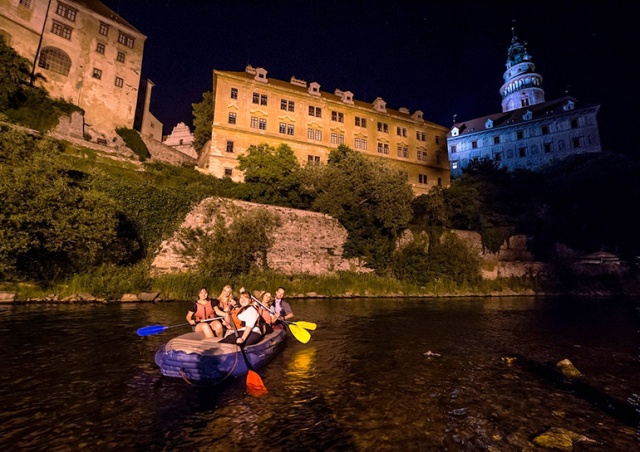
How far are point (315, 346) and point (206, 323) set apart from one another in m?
3.42

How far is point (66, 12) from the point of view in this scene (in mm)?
36125

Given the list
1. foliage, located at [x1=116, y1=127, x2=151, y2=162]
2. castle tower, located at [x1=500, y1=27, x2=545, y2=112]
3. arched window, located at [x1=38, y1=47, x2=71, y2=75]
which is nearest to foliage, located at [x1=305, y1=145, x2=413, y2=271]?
foliage, located at [x1=116, y1=127, x2=151, y2=162]

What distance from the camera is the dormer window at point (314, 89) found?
4125 centimetres

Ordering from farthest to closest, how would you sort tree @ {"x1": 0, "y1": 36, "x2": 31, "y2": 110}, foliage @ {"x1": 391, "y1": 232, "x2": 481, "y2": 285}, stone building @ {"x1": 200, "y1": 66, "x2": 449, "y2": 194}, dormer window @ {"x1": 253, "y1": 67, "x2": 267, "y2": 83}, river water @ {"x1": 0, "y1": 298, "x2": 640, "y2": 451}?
dormer window @ {"x1": 253, "y1": 67, "x2": 267, "y2": 83} < stone building @ {"x1": 200, "y1": 66, "x2": 449, "y2": 194} < tree @ {"x1": 0, "y1": 36, "x2": 31, "y2": 110} < foliage @ {"x1": 391, "y1": 232, "x2": 481, "y2": 285} < river water @ {"x1": 0, "y1": 298, "x2": 640, "y2": 451}

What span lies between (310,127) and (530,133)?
47.8 meters

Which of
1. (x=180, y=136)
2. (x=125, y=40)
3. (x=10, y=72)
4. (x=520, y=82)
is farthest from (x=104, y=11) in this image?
(x=520, y=82)

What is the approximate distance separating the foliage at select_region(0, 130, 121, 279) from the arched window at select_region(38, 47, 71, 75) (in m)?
27.1

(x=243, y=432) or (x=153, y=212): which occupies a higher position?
(x=153, y=212)

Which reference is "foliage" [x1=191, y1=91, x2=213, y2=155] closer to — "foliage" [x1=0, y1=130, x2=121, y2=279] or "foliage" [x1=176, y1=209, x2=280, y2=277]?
"foliage" [x1=176, y1=209, x2=280, y2=277]

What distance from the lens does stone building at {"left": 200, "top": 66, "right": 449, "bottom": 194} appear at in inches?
1400

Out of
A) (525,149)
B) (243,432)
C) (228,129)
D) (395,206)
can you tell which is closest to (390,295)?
(395,206)

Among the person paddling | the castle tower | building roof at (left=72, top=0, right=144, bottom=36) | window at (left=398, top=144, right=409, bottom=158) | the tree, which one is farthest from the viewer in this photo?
the castle tower

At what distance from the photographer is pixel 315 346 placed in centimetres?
938

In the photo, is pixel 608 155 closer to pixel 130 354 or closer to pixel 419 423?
pixel 419 423
